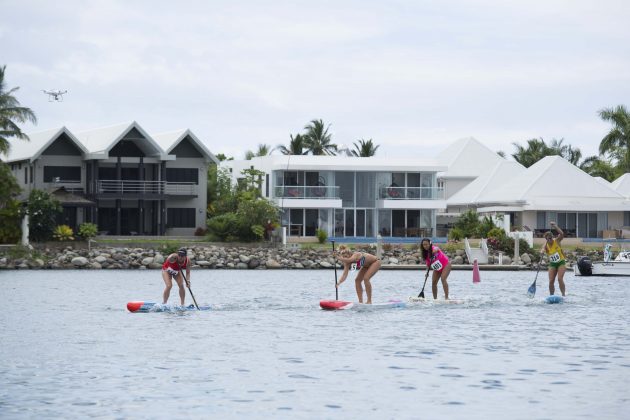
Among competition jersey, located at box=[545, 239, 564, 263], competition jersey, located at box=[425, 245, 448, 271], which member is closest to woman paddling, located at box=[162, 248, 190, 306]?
competition jersey, located at box=[425, 245, 448, 271]

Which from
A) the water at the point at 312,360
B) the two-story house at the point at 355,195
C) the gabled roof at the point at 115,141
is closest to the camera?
the water at the point at 312,360

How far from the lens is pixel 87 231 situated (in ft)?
208

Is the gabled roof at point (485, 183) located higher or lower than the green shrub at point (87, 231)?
higher

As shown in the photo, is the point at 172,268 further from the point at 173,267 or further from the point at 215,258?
the point at 215,258

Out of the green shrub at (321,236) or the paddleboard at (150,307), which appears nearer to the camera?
the paddleboard at (150,307)

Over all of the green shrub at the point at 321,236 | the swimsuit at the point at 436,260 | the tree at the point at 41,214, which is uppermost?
the tree at the point at 41,214

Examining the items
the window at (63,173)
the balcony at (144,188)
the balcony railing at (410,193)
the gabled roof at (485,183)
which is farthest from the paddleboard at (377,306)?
the gabled roof at (485,183)

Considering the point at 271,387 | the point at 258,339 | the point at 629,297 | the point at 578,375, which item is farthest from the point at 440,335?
the point at 629,297

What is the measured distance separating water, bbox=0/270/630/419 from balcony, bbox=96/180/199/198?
1238 inches

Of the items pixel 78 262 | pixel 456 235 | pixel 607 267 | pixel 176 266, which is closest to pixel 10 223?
pixel 78 262

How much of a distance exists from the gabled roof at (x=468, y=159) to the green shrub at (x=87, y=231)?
33.9m

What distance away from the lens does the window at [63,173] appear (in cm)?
6938

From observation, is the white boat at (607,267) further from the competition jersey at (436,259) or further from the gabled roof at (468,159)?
the gabled roof at (468,159)

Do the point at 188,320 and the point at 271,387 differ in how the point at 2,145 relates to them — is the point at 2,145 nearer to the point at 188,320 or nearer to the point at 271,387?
the point at 188,320
